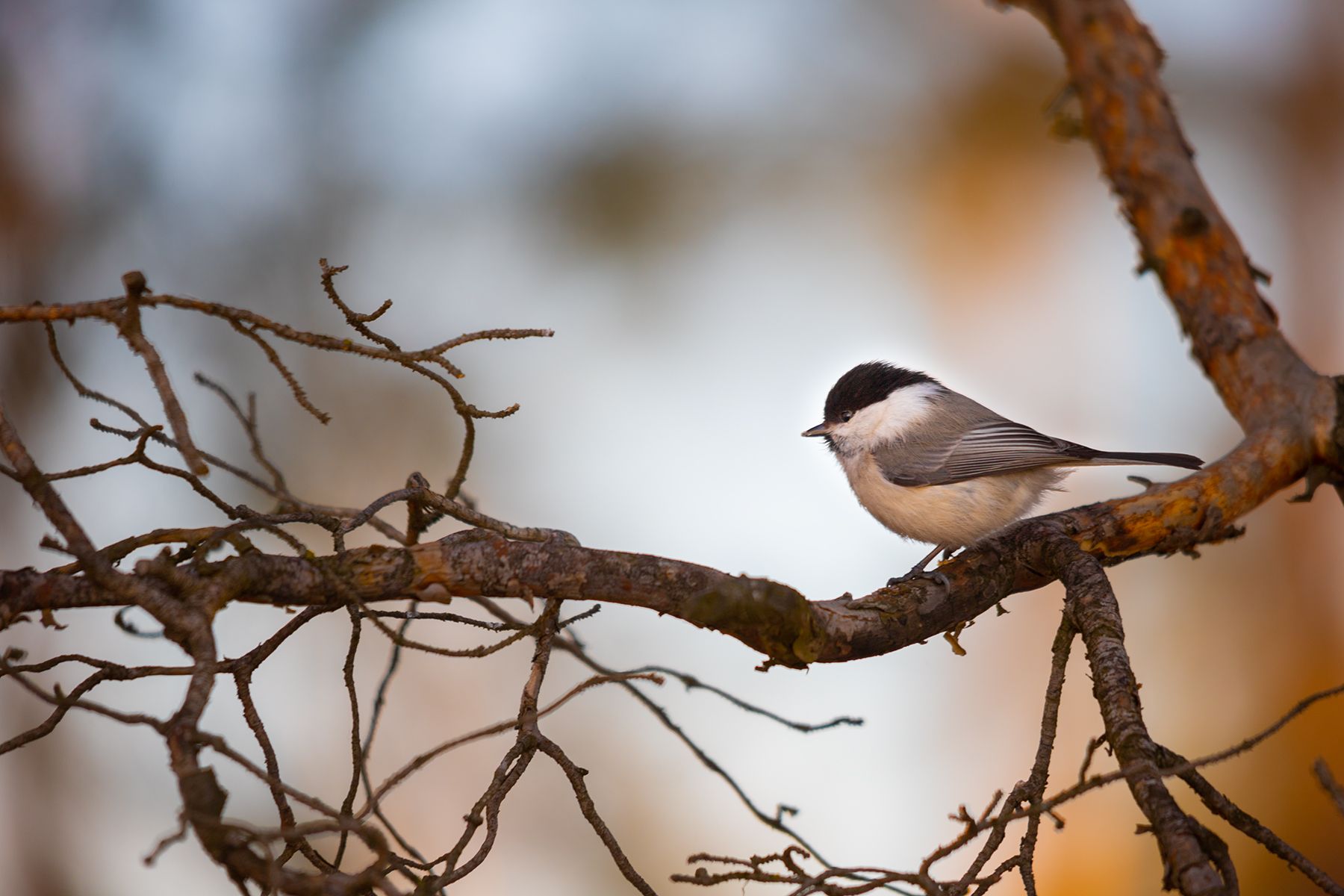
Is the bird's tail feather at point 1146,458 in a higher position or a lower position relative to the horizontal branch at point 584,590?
higher

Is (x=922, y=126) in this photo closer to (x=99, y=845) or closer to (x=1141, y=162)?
(x=1141, y=162)

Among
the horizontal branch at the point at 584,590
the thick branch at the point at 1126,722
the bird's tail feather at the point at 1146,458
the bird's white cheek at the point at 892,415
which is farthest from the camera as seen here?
the bird's white cheek at the point at 892,415

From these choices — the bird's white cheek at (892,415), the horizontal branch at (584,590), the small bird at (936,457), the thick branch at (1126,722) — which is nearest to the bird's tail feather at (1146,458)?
the small bird at (936,457)

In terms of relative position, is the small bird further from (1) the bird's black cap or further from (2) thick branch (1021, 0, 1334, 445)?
(2) thick branch (1021, 0, 1334, 445)

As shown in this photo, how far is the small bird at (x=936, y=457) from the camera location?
7.80 feet

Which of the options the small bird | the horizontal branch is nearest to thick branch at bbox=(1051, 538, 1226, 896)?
the horizontal branch

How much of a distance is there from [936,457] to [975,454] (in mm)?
96

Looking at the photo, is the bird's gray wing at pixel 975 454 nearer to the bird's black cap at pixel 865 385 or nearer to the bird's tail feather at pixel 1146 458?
the bird's tail feather at pixel 1146 458

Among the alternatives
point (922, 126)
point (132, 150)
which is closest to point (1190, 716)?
point (922, 126)

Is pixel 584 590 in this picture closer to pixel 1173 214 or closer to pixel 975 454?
pixel 1173 214

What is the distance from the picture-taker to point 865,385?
2.76m

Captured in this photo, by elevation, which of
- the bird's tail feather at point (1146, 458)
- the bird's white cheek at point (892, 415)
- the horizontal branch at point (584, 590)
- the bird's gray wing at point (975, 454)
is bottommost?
the horizontal branch at point (584, 590)

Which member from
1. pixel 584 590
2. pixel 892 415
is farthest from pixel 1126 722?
pixel 892 415

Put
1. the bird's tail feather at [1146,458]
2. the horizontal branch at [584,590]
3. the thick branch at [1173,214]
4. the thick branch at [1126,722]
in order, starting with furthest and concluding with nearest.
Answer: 1. the bird's tail feather at [1146,458]
2. the thick branch at [1173,214]
3. the horizontal branch at [584,590]
4. the thick branch at [1126,722]
